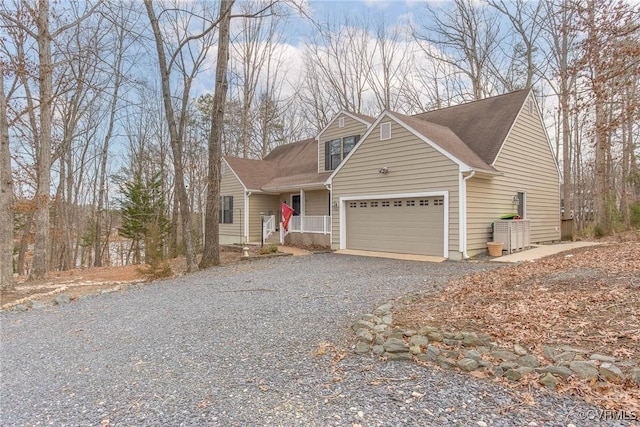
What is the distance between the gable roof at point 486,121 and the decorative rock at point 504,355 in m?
8.56

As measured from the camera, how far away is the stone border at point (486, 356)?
2635 millimetres

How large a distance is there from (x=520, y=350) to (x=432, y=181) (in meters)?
7.53

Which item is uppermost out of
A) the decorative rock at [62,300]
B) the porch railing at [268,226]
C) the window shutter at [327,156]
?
the window shutter at [327,156]

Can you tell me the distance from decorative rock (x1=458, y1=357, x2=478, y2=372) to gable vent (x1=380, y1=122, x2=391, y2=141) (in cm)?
903

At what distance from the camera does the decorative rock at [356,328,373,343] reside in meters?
3.55

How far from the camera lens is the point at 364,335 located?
11.9 ft

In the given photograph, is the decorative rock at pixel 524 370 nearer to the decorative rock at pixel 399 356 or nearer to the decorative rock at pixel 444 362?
the decorative rock at pixel 444 362

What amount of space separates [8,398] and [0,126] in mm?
7793

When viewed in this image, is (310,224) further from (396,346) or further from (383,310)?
(396,346)

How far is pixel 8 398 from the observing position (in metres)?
3.01

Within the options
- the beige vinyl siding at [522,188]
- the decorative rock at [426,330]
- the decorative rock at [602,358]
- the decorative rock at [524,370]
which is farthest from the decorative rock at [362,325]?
the beige vinyl siding at [522,188]

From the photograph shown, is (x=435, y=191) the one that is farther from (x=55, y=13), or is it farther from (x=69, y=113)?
(x=69, y=113)

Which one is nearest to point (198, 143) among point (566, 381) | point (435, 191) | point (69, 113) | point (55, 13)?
point (69, 113)

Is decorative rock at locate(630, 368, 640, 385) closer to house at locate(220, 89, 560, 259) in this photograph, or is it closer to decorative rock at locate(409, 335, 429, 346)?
decorative rock at locate(409, 335, 429, 346)
